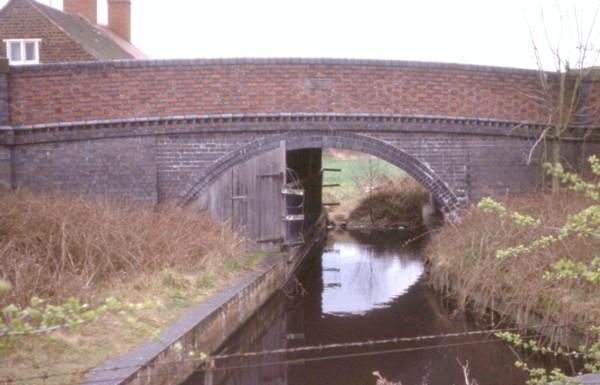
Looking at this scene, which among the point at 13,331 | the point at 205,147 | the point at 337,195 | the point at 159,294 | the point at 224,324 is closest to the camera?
the point at 13,331

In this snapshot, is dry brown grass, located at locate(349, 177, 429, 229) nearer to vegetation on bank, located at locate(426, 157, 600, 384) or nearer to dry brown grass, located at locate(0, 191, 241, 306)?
vegetation on bank, located at locate(426, 157, 600, 384)

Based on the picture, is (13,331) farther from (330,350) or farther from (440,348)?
(440,348)

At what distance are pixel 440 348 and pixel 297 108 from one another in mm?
5144

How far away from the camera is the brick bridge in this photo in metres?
11.1

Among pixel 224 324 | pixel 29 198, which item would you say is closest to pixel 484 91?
pixel 224 324

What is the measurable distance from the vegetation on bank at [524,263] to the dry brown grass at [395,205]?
8.94m

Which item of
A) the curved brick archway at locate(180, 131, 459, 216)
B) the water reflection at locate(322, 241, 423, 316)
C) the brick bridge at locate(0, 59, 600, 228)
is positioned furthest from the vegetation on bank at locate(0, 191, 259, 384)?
the water reflection at locate(322, 241, 423, 316)

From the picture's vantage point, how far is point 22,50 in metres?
17.6

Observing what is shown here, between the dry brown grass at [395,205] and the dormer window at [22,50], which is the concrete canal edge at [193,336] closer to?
the dry brown grass at [395,205]

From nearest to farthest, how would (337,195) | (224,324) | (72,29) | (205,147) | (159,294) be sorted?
1. (159,294)
2. (224,324)
3. (205,147)
4. (72,29)
5. (337,195)

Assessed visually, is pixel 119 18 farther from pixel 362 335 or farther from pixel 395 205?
pixel 362 335

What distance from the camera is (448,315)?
10.1 m

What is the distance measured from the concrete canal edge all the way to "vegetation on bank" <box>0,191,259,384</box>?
196 millimetres

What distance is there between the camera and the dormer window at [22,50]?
17516 mm
